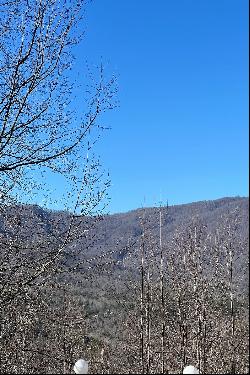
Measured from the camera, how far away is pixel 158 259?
15383 mm

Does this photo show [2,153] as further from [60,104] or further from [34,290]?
[34,290]

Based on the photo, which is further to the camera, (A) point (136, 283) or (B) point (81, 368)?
(A) point (136, 283)

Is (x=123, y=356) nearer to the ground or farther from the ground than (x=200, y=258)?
nearer to the ground

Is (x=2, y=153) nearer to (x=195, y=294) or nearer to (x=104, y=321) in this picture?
(x=195, y=294)

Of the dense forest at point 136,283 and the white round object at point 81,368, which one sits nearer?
the white round object at point 81,368

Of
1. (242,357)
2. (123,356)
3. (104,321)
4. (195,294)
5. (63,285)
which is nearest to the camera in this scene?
(63,285)

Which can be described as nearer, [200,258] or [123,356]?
[200,258]

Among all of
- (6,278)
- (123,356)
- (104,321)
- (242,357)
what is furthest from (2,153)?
(104,321)

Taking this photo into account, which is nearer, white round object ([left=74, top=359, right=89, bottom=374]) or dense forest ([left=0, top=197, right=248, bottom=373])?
white round object ([left=74, top=359, right=89, bottom=374])

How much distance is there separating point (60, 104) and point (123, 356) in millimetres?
22072

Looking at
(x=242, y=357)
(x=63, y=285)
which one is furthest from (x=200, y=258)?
(x=63, y=285)

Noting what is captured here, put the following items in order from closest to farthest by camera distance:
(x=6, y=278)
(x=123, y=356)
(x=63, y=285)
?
(x=6, y=278) → (x=63, y=285) → (x=123, y=356)

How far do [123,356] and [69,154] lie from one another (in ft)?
71.3

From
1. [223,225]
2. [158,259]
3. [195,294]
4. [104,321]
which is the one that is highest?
[223,225]
